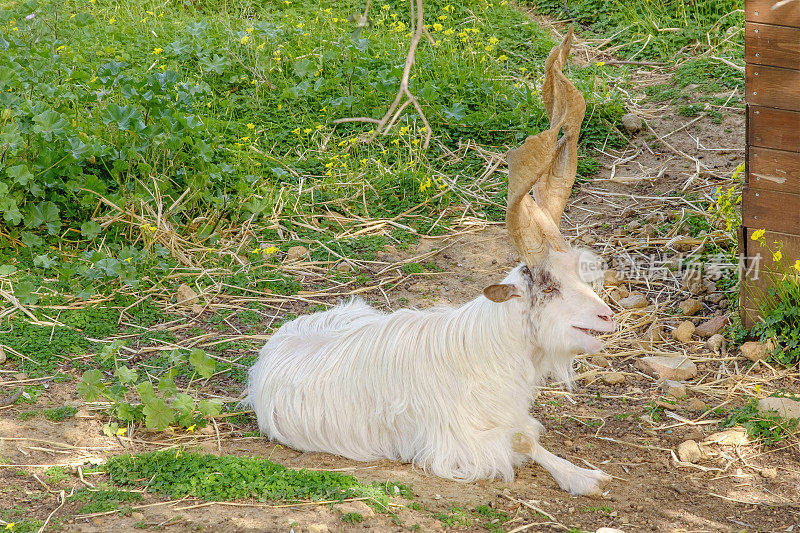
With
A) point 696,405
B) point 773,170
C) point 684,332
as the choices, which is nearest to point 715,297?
point 684,332

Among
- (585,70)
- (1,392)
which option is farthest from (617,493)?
(585,70)

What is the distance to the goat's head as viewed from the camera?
11.9ft

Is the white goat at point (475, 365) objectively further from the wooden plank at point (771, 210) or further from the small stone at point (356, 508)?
the wooden plank at point (771, 210)

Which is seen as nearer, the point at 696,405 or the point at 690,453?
the point at 690,453

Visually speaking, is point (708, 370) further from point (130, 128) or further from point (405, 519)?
point (130, 128)

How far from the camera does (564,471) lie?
12.8ft

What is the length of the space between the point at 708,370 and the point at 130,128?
396 cm

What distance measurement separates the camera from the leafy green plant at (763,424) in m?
4.23

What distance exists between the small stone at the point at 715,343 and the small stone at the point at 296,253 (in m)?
2.71

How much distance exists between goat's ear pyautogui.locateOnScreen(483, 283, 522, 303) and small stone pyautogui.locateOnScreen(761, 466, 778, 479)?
1.41 metres

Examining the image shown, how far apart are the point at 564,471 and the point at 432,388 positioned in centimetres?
67

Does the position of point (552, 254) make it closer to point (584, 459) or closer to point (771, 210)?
point (584, 459)

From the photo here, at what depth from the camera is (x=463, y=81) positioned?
7938 millimetres

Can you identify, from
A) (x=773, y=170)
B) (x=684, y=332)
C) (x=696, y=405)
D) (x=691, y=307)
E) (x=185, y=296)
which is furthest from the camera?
→ (x=185, y=296)
